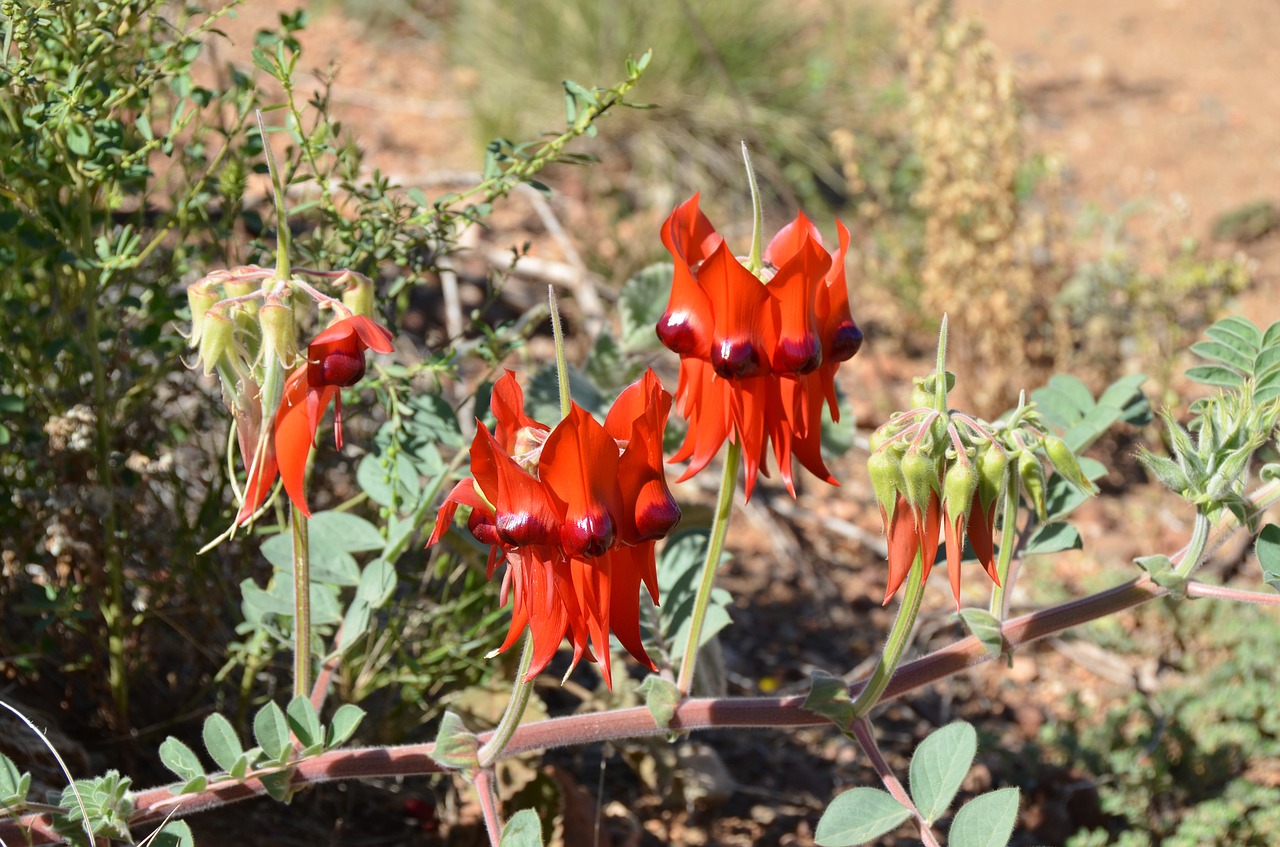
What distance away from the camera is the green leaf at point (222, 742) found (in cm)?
116

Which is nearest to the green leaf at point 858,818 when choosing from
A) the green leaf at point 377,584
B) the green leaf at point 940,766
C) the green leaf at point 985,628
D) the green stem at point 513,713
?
the green leaf at point 940,766

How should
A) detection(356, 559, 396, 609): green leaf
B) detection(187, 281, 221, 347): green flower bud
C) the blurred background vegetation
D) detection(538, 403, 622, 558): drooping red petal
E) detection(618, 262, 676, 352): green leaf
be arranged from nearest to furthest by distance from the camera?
1. detection(538, 403, 622, 558): drooping red petal
2. detection(187, 281, 221, 347): green flower bud
3. detection(356, 559, 396, 609): green leaf
4. the blurred background vegetation
5. detection(618, 262, 676, 352): green leaf

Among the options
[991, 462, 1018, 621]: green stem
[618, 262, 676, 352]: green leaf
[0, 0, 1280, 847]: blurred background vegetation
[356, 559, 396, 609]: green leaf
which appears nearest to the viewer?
[991, 462, 1018, 621]: green stem

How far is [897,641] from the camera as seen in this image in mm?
1118

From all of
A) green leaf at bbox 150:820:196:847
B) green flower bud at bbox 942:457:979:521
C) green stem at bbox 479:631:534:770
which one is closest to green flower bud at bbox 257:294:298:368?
green stem at bbox 479:631:534:770

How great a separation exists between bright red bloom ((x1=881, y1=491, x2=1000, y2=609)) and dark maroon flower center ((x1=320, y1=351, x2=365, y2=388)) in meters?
0.42

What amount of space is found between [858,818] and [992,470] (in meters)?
0.35

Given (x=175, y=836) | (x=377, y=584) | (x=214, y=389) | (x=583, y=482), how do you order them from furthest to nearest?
(x=214, y=389), (x=377, y=584), (x=175, y=836), (x=583, y=482)

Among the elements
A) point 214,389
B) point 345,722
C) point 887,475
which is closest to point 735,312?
point 887,475

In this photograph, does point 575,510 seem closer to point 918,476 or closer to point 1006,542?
point 918,476

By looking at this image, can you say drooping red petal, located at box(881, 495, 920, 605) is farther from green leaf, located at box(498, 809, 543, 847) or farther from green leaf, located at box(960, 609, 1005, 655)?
green leaf, located at box(498, 809, 543, 847)

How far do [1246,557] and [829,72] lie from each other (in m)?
2.58

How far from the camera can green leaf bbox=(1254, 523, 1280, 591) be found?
1.14m

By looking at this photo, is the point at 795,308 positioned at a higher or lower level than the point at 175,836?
higher
